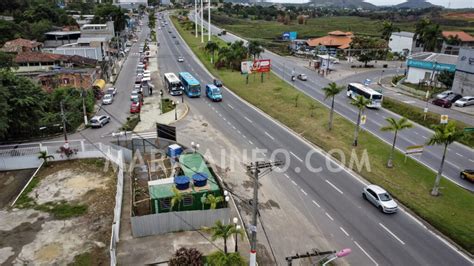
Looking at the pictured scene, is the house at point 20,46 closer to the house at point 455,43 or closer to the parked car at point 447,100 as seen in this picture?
the parked car at point 447,100

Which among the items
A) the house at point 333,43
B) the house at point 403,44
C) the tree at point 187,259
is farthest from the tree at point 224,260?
the house at point 403,44

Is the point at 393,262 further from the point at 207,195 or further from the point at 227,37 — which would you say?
the point at 227,37

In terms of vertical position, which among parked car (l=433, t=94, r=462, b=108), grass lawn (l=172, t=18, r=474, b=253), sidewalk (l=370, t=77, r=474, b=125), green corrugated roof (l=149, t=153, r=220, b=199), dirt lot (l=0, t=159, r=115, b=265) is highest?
parked car (l=433, t=94, r=462, b=108)

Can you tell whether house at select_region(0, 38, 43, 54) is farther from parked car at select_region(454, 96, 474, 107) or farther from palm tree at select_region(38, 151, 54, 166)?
parked car at select_region(454, 96, 474, 107)

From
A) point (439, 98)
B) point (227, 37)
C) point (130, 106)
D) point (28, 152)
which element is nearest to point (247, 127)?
point (130, 106)

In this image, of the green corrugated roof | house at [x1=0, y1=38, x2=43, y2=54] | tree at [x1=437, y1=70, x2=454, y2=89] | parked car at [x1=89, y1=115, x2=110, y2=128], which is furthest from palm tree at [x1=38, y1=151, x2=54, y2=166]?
tree at [x1=437, y1=70, x2=454, y2=89]

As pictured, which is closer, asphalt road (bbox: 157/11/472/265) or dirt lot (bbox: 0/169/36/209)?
asphalt road (bbox: 157/11/472/265)
